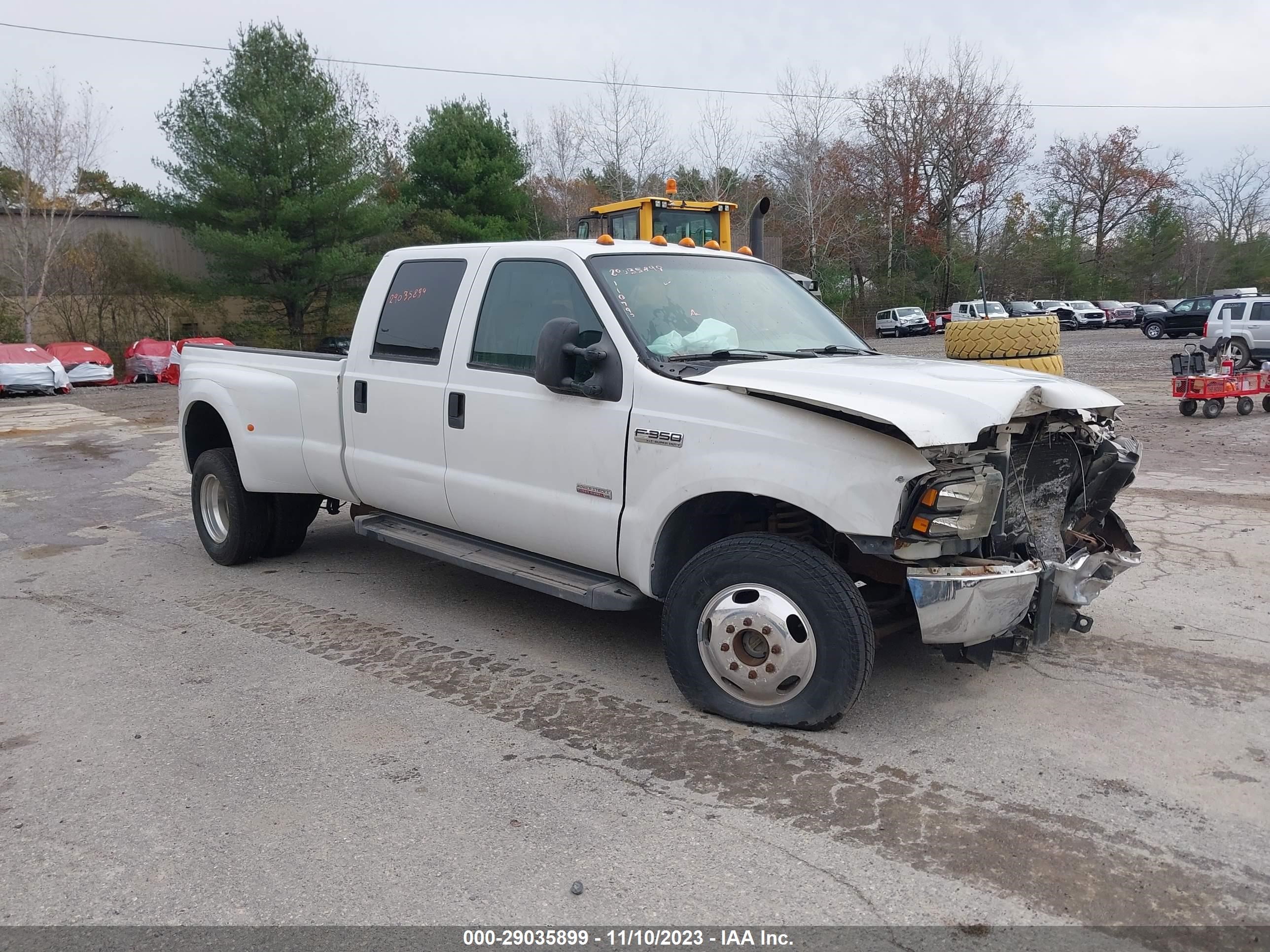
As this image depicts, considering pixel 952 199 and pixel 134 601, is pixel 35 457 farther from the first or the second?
pixel 952 199

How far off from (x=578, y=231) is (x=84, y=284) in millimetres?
28812

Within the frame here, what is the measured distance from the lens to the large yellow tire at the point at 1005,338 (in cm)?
727

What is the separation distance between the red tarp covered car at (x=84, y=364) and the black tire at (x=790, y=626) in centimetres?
3061

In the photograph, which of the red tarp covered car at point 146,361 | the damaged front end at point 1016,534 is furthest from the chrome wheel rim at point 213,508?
the red tarp covered car at point 146,361

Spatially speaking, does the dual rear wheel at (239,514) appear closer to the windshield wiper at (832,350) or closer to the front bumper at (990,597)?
the windshield wiper at (832,350)

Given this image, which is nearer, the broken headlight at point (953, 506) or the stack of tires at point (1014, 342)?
the broken headlight at point (953, 506)

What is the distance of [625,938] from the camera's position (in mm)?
2768

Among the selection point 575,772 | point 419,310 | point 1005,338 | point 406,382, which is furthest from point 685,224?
point 575,772

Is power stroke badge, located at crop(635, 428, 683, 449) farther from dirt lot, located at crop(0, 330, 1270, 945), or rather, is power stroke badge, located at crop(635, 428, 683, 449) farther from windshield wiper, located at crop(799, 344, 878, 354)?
dirt lot, located at crop(0, 330, 1270, 945)

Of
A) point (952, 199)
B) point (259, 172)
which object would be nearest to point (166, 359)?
point (259, 172)

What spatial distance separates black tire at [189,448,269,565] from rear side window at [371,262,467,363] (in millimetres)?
1739

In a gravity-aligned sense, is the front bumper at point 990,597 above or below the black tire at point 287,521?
above

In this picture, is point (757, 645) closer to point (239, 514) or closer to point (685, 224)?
point (239, 514)

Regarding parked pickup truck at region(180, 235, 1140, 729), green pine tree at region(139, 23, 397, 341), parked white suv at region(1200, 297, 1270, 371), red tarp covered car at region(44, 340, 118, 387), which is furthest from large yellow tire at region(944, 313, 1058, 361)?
red tarp covered car at region(44, 340, 118, 387)
